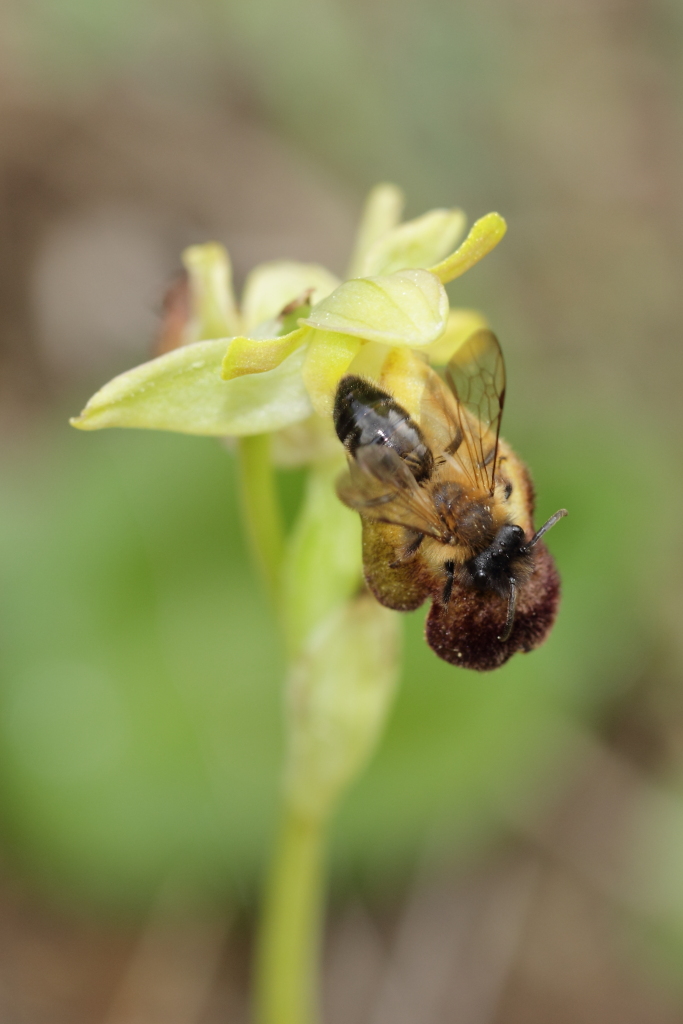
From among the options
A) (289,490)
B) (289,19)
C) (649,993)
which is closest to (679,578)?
(649,993)

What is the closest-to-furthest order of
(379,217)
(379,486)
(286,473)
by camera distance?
(379,486)
(379,217)
(286,473)

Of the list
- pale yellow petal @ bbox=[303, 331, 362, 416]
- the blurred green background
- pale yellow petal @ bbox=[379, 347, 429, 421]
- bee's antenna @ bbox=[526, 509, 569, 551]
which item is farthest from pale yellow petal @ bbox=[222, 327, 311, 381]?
the blurred green background

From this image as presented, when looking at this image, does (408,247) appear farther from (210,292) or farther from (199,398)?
(199,398)

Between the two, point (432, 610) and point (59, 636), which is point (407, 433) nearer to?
point (432, 610)

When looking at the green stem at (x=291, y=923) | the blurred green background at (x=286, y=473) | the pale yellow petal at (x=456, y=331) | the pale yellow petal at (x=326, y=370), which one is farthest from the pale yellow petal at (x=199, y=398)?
the blurred green background at (x=286, y=473)

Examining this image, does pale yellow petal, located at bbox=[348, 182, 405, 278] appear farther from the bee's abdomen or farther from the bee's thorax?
the bee's thorax

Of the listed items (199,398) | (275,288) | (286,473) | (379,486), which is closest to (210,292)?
(275,288)

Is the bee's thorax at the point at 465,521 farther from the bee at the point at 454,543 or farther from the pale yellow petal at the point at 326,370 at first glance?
the pale yellow petal at the point at 326,370
